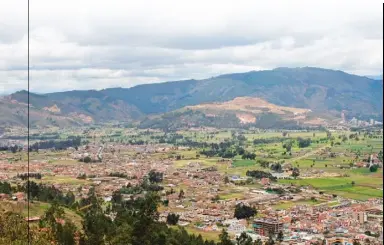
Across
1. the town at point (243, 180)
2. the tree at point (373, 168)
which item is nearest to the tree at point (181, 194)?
the town at point (243, 180)

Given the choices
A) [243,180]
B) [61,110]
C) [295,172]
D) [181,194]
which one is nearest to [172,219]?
[181,194]

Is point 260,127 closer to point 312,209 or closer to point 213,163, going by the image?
point 213,163

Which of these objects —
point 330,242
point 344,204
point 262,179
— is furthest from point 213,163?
point 330,242

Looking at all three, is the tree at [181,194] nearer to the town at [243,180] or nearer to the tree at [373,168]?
the town at [243,180]

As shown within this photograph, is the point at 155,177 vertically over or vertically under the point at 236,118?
under

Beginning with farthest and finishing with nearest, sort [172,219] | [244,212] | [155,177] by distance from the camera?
1. [155,177]
2. [244,212]
3. [172,219]

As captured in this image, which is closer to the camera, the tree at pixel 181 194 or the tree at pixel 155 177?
the tree at pixel 181 194

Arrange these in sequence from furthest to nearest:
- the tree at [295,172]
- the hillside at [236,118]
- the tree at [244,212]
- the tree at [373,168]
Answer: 1. the hillside at [236,118]
2. the tree at [373,168]
3. the tree at [295,172]
4. the tree at [244,212]

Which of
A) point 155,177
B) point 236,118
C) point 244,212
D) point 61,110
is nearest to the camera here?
point 244,212

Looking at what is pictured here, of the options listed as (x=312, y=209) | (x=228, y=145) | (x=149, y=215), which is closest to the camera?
(x=149, y=215)

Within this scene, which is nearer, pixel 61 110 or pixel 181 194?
pixel 181 194

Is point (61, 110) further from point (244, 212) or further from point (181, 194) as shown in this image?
point (244, 212)
